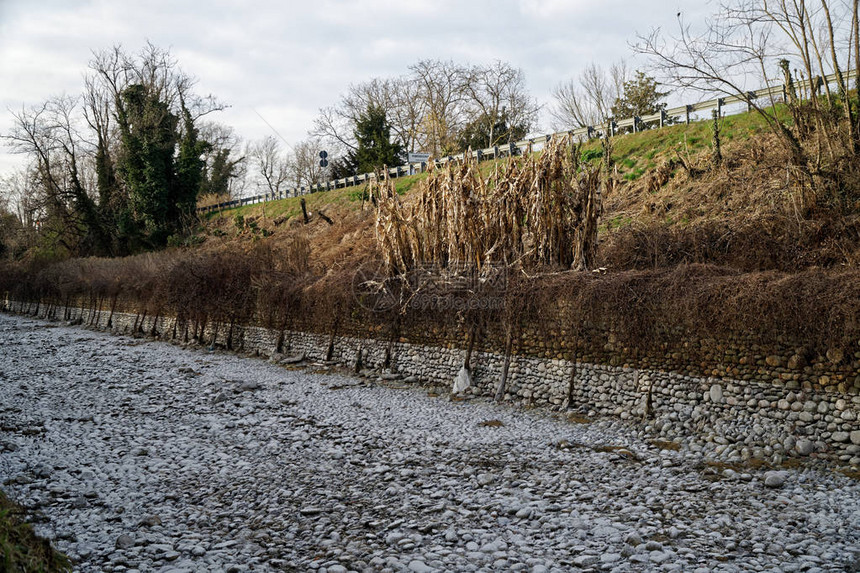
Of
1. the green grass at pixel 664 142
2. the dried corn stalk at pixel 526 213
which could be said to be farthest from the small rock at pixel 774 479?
the green grass at pixel 664 142

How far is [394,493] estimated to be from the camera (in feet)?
28.9

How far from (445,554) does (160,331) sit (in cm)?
2675

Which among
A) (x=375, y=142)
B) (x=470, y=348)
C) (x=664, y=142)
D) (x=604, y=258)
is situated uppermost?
(x=375, y=142)

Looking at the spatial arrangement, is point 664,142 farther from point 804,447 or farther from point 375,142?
point 375,142

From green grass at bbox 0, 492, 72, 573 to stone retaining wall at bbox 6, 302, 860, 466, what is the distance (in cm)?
973

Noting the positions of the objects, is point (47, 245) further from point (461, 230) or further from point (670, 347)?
point (670, 347)

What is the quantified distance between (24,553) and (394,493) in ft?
17.0

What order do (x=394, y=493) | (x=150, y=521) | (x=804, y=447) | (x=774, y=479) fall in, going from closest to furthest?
(x=150, y=521), (x=774, y=479), (x=394, y=493), (x=804, y=447)

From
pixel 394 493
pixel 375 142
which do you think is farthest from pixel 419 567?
pixel 375 142

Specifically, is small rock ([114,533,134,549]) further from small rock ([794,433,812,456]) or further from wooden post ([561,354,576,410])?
small rock ([794,433,812,456])

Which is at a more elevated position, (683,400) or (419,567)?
(683,400)

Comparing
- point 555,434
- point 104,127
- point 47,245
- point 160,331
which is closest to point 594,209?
point 555,434

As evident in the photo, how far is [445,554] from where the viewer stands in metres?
6.84

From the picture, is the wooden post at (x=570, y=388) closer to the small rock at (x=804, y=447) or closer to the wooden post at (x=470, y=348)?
the wooden post at (x=470, y=348)
